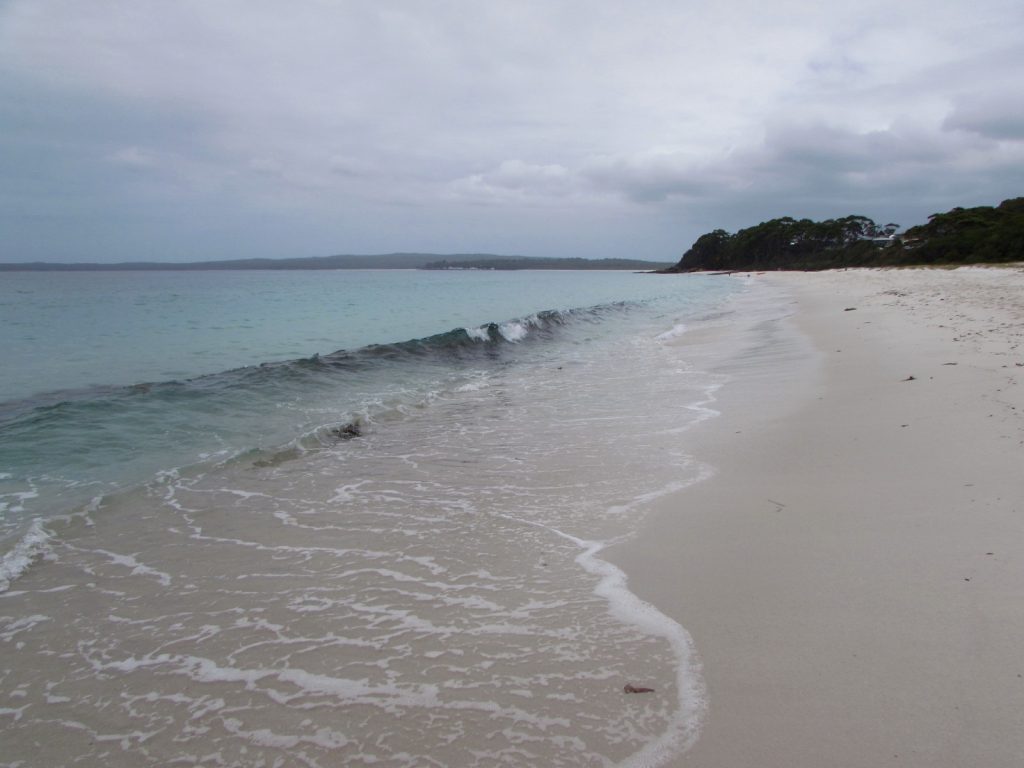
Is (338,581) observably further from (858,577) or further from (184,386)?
(184,386)

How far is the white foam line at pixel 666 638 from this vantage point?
2215mm

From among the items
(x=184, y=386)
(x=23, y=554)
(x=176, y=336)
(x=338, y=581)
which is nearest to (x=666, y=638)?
(x=338, y=581)

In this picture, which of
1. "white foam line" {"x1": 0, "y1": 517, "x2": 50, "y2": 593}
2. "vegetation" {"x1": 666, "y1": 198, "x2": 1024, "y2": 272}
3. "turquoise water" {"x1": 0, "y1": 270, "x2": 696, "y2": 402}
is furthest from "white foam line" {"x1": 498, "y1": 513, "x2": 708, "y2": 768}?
"vegetation" {"x1": 666, "y1": 198, "x2": 1024, "y2": 272}

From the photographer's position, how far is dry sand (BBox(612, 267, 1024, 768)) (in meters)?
2.21

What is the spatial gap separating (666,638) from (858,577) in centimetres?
122

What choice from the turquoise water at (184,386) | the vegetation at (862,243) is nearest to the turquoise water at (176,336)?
the turquoise water at (184,386)

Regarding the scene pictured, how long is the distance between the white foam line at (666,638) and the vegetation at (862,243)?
2032 inches

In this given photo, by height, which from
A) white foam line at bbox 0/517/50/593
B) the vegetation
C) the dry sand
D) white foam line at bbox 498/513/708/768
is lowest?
white foam line at bbox 0/517/50/593

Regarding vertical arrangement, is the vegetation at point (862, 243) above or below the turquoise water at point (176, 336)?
above

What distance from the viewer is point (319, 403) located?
400 inches

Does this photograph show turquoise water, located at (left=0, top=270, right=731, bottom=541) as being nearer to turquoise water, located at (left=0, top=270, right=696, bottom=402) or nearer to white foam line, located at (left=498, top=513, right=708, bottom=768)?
turquoise water, located at (left=0, top=270, right=696, bottom=402)

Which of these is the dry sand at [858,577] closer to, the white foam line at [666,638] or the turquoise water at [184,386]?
the white foam line at [666,638]

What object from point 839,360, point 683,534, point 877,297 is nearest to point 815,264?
point 877,297

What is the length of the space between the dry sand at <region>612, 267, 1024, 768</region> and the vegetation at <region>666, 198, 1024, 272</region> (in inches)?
1899
